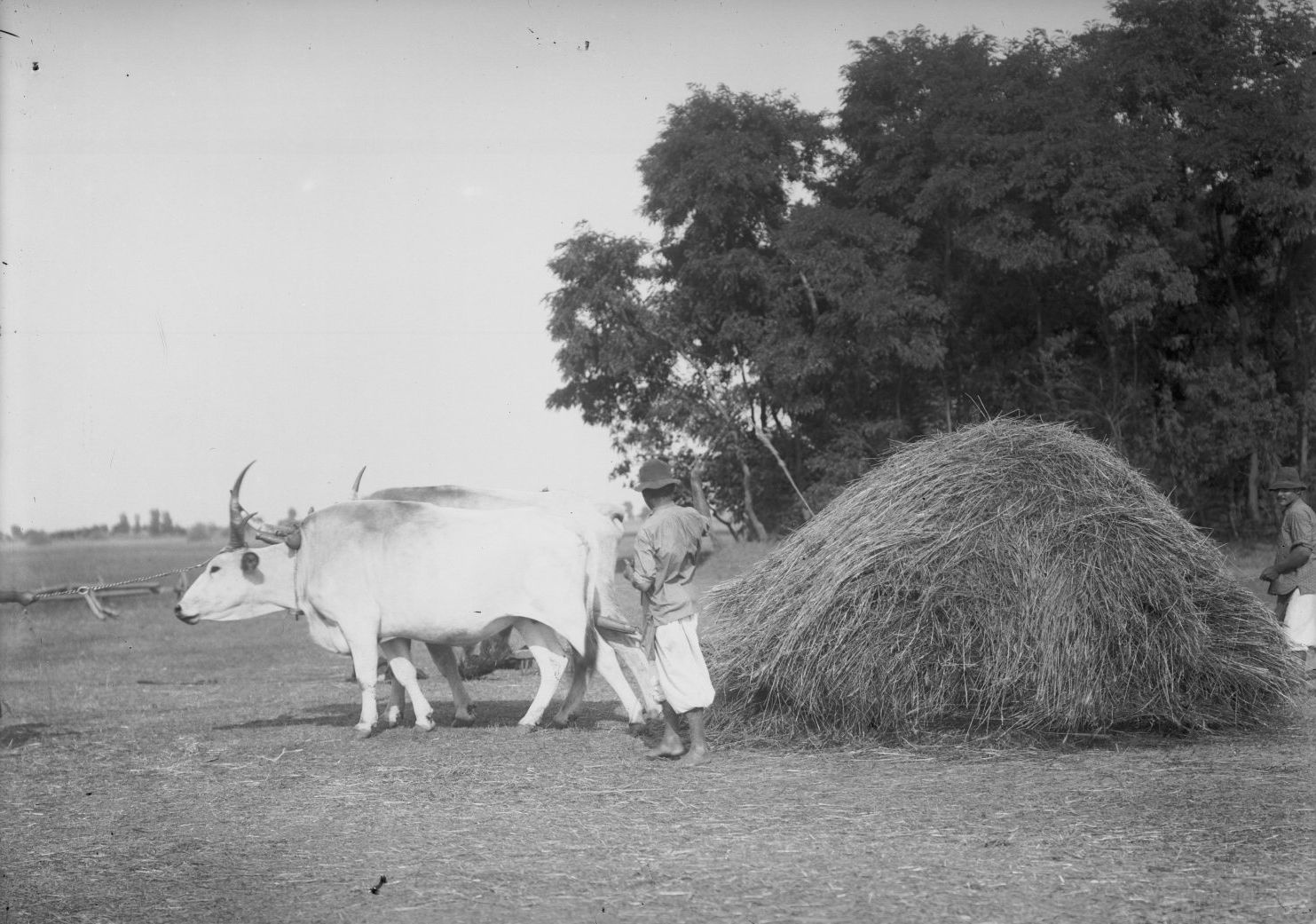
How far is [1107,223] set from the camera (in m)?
28.5

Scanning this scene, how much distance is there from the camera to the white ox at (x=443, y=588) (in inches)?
428

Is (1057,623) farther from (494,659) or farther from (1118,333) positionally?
(1118,333)

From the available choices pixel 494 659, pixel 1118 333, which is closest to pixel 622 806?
pixel 494 659

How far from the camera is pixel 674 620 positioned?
29.6 feet

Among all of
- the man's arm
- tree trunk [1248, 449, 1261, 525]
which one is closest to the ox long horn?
the man's arm

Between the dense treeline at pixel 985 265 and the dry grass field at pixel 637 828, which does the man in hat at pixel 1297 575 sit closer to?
the dry grass field at pixel 637 828

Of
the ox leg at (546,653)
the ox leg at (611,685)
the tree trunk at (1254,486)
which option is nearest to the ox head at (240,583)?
the ox leg at (546,653)

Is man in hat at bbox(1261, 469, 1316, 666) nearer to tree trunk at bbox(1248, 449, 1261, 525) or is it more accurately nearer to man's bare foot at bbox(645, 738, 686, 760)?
man's bare foot at bbox(645, 738, 686, 760)

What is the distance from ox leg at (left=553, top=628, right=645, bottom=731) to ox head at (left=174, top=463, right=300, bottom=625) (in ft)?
9.08

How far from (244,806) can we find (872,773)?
12.4 ft

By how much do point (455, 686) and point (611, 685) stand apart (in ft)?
5.42

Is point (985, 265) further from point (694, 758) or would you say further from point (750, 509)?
point (694, 758)

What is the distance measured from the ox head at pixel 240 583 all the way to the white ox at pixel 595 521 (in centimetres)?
110

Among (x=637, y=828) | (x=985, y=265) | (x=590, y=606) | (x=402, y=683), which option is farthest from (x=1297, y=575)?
(x=985, y=265)
